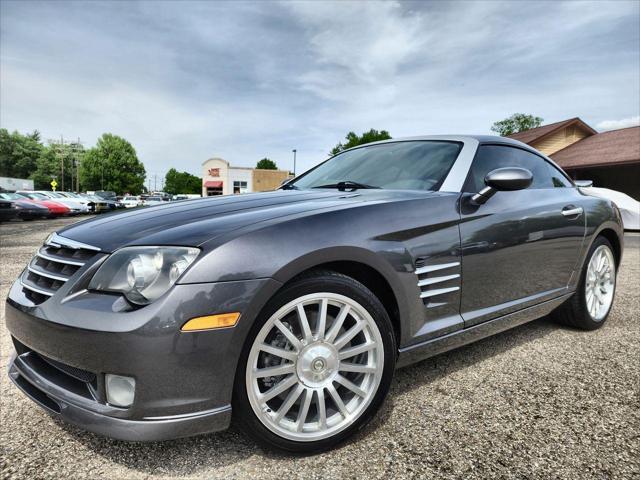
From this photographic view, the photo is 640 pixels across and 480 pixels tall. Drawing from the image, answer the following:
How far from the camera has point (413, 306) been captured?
1997 millimetres

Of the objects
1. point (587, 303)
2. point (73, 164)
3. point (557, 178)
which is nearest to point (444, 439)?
point (587, 303)

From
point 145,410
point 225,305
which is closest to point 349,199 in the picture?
point 225,305

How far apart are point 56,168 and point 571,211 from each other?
272 ft

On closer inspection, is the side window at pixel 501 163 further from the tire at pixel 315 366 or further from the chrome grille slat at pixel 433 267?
the tire at pixel 315 366

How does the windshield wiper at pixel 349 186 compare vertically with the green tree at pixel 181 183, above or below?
below

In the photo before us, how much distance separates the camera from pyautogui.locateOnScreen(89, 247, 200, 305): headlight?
4.85 ft

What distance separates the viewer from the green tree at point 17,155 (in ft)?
231

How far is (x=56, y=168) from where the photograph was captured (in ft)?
236

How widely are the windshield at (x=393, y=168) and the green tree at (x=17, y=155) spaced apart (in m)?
83.7

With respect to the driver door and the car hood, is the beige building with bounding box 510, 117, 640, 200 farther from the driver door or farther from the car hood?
the car hood

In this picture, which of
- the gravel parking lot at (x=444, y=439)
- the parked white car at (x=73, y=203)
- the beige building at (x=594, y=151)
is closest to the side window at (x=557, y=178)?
the gravel parking lot at (x=444, y=439)

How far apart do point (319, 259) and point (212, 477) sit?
892 mm

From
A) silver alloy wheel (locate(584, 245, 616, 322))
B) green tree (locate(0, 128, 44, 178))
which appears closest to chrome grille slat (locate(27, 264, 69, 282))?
silver alloy wheel (locate(584, 245, 616, 322))

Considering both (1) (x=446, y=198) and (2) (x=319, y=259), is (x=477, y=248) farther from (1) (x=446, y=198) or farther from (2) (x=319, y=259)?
(2) (x=319, y=259)
